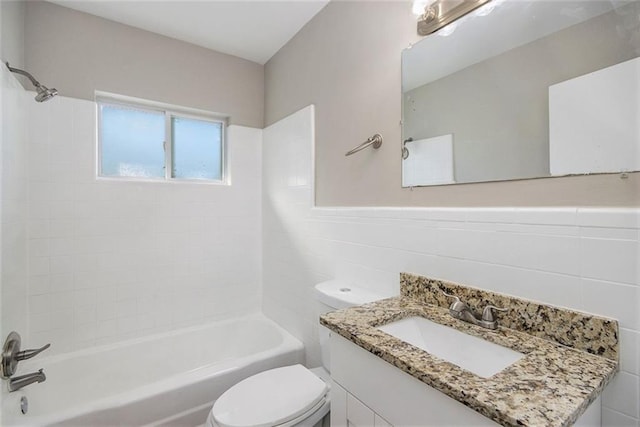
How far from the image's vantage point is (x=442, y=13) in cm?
120

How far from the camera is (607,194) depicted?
31.9 inches

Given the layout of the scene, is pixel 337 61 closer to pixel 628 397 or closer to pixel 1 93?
pixel 1 93

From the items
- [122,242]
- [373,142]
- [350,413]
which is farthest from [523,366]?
[122,242]

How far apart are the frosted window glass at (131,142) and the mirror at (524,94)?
190 cm

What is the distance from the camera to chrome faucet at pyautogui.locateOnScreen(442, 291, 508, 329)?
98 cm

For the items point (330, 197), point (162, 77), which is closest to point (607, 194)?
point (330, 197)

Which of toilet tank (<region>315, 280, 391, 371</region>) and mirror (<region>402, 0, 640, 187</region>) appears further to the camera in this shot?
toilet tank (<region>315, 280, 391, 371</region>)

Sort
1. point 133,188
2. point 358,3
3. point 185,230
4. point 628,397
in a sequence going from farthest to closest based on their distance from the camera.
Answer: point 185,230, point 133,188, point 358,3, point 628,397

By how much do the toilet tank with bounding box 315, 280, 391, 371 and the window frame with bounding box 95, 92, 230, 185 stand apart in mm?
1418

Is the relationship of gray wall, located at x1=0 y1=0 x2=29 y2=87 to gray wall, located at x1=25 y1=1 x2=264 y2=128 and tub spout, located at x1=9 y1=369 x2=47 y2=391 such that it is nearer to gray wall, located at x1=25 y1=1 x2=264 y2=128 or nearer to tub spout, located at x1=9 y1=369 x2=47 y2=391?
gray wall, located at x1=25 y1=1 x2=264 y2=128

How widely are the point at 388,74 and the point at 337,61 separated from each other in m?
0.46

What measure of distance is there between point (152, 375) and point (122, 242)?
939 mm

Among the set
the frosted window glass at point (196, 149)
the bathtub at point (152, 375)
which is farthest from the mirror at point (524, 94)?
the frosted window glass at point (196, 149)

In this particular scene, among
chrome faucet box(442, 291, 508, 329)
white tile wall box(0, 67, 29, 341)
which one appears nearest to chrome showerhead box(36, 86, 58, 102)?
white tile wall box(0, 67, 29, 341)
